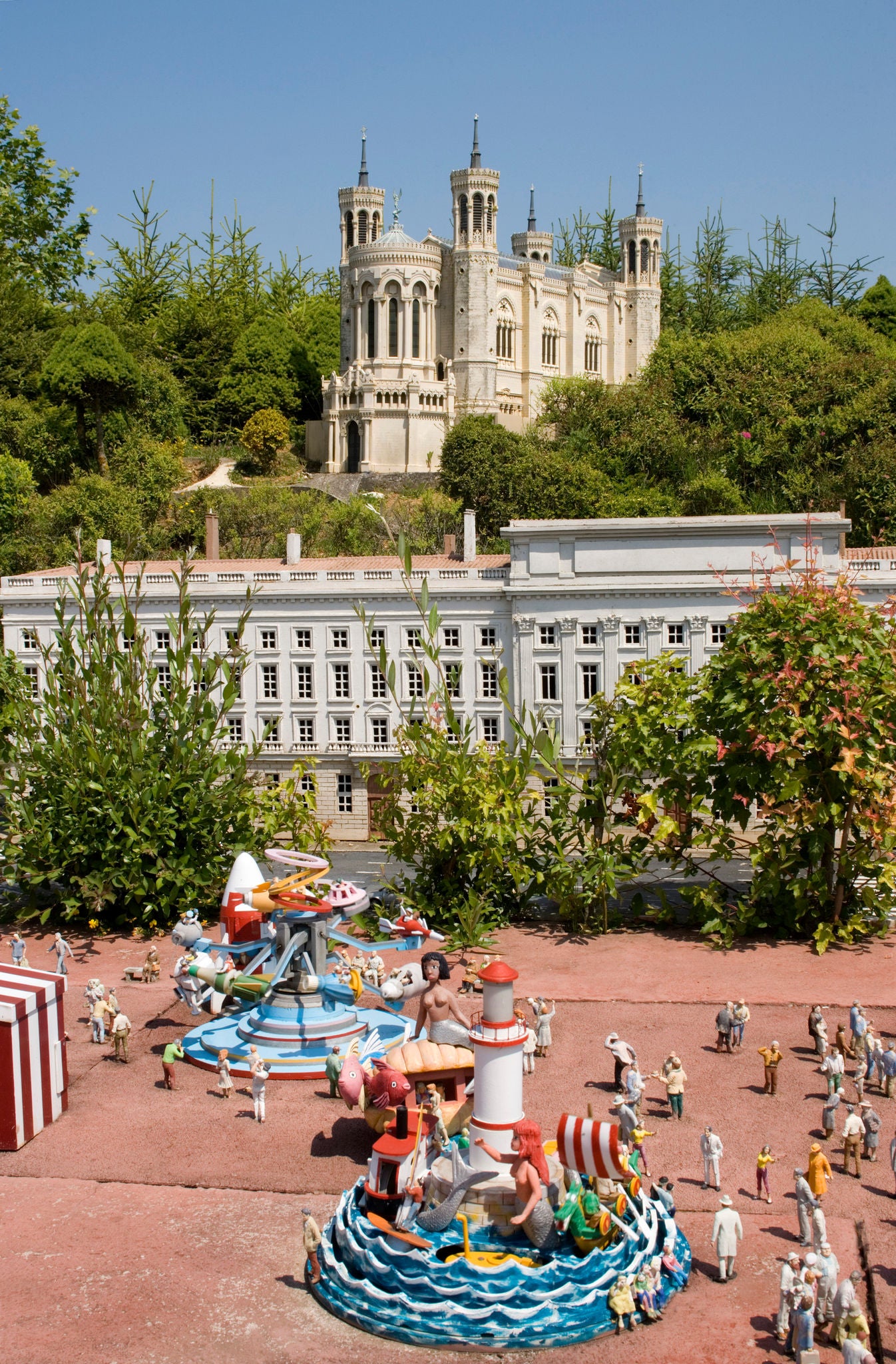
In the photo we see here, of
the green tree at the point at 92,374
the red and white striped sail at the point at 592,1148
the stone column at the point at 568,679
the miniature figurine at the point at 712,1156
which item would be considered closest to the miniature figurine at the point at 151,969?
the miniature figurine at the point at 712,1156

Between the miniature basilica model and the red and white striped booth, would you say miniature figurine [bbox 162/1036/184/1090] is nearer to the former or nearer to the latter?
the red and white striped booth

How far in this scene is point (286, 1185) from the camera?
74.7 ft

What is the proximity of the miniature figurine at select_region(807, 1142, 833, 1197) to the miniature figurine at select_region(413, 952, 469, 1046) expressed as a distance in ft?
19.7

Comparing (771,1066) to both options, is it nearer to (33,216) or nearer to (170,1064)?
(170,1064)

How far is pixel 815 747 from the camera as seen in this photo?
112 ft

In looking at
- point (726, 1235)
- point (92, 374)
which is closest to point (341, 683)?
point (726, 1235)

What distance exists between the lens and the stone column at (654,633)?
187 feet

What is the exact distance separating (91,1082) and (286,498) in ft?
247

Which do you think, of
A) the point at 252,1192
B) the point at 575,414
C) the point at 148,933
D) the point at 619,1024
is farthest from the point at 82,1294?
the point at 575,414

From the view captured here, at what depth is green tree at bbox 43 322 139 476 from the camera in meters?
94.8

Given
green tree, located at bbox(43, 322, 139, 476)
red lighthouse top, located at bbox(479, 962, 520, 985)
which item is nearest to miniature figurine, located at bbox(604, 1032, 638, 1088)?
red lighthouse top, located at bbox(479, 962, 520, 985)

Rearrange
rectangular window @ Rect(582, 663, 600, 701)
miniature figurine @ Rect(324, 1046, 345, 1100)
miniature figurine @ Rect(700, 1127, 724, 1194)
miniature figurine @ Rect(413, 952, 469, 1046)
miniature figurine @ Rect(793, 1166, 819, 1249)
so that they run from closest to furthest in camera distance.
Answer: miniature figurine @ Rect(793, 1166, 819, 1249)
miniature figurine @ Rect(700, 1127, 724, 1194)
miniature figurine @ Rect(413, 952, 469, 1046)
miniature figurine @ Rect(324, 1046, 345, 1100)
rectangular window @ Rect(582, 663, 600, 701)

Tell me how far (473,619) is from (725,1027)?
107 feet

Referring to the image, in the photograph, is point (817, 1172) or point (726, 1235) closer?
point (726, 1235)
